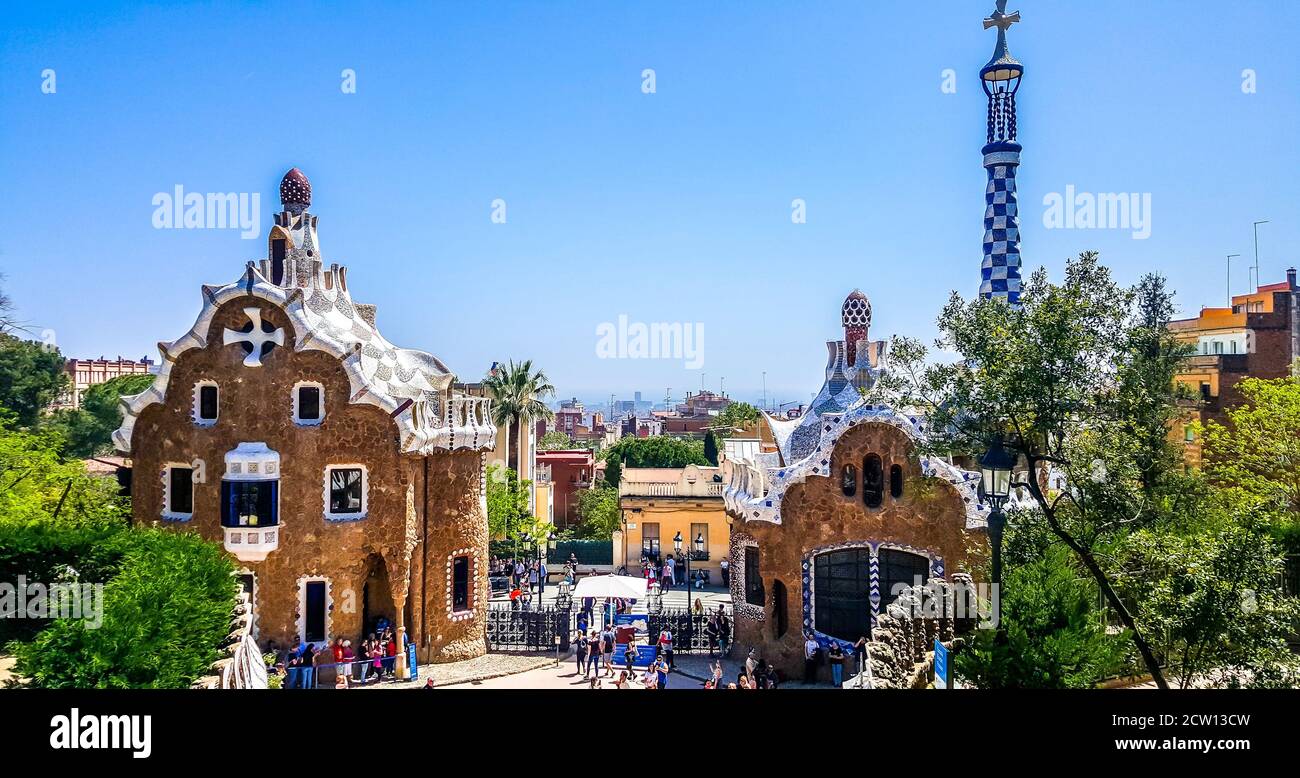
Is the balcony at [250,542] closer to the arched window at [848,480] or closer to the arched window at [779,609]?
the arched window at [779,609]

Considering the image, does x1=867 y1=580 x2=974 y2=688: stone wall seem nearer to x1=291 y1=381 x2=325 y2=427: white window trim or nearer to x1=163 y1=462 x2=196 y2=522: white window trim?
x1=291 y1=381 x2=325 y2=427: white window trim

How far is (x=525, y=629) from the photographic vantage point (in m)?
24.6

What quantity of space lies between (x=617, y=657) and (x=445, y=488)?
251 inches

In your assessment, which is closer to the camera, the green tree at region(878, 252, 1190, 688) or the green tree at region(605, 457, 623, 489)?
the green tree at region(878, 252, 1190, 688)

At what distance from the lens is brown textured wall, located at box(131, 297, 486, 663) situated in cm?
2109

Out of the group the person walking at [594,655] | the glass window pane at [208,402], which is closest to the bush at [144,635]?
the glass window pane at [208,402]

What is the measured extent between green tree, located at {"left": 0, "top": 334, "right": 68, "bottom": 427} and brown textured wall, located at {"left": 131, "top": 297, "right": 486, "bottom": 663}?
85.1 ft

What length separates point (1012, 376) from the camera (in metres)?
12.3

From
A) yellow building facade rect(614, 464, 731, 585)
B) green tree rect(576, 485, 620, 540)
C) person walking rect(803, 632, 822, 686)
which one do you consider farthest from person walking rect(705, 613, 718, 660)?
green tree rect(576, 485, 620, 540)

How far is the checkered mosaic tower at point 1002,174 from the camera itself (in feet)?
80.1

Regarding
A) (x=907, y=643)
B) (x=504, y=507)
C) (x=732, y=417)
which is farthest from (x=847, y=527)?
(x=732, y=417)

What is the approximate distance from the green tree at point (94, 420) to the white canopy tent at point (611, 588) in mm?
34531
